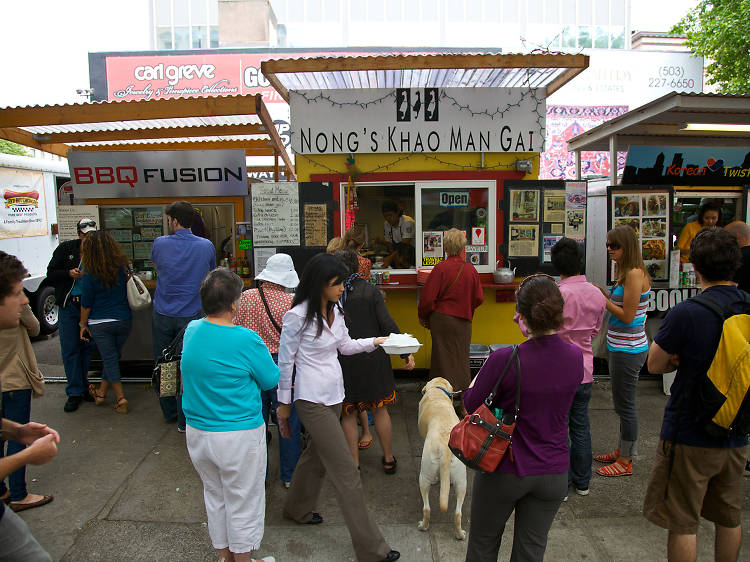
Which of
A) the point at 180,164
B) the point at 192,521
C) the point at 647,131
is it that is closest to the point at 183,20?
the point at 180,164

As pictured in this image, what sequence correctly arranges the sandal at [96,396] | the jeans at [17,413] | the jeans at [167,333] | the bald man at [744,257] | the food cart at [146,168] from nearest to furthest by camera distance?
the jeans at [17,413] < the bald man at [744,257] < the jeans at [167,333] < the sandal at [96,396] < the food cart at [146,168]

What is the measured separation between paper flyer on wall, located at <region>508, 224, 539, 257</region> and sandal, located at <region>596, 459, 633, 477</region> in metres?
2.74

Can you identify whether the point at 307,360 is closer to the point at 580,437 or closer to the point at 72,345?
the point at 580,437

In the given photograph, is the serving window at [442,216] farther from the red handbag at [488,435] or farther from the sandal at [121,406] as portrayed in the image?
the red handbag at [488,435]

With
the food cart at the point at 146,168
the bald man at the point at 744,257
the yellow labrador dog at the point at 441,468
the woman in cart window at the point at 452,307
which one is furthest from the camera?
the food cart at the point at 146,168

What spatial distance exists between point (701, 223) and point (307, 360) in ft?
19.3

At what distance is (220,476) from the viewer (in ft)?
8.91

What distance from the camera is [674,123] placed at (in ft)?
21.7

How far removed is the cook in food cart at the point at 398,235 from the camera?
22.4ft

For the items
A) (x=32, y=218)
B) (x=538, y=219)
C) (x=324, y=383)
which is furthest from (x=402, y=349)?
(x=32, y=218)

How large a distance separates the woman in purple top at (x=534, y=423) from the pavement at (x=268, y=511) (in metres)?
1.06

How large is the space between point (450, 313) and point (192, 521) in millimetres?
2789

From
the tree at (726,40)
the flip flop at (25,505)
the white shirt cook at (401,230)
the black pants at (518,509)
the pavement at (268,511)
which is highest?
the tree at (726,40)

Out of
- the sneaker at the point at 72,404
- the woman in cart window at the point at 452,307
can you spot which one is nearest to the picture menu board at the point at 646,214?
the woman in cart window at the point at 452,307
